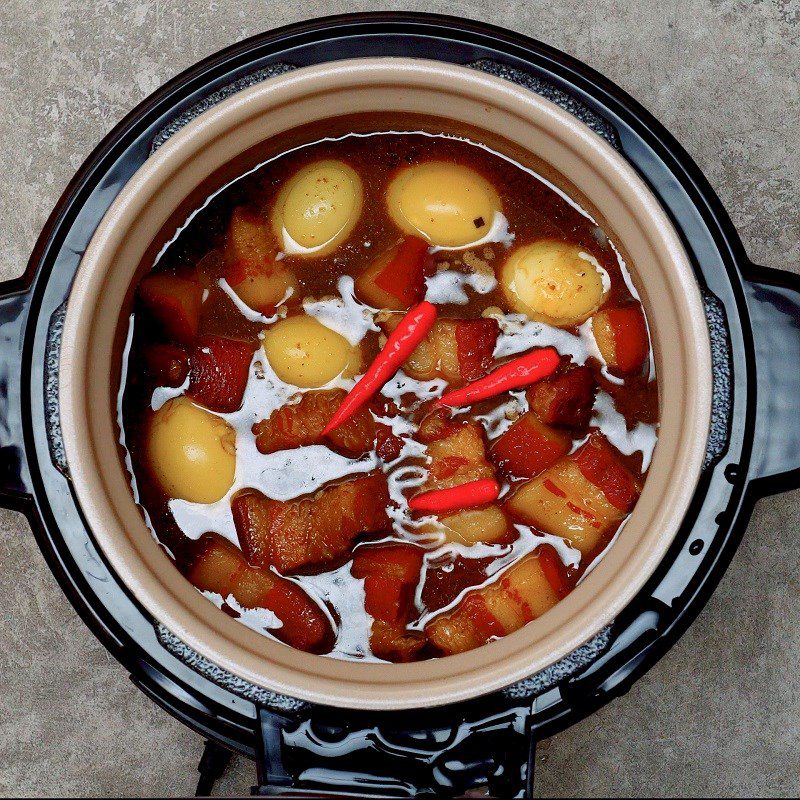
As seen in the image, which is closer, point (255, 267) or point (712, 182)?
point (255, 267)

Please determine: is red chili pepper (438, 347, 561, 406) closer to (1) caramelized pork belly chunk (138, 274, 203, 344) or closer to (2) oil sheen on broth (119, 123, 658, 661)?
(2) oil sheen on broth (119, 123, 658, 661)

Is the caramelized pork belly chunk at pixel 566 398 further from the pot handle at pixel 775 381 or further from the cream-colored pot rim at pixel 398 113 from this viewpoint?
the pot handle at pixel 775 381

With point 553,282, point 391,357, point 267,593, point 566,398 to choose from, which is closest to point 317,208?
point 391,357

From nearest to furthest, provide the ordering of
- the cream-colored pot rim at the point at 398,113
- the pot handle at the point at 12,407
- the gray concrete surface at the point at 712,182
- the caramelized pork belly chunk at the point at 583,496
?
the cream-colored pot rim at the point at 398,113 → the pot handle at the point at 12,407 → the caramelized pork belly chunk at the point at 583,496 → the gray concrete surface at the point at 712,182

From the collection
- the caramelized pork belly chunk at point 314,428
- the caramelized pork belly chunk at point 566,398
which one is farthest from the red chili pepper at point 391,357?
the caramelized pork belly chunk at point 566,398

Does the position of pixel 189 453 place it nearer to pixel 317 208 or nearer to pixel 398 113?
pixel 317 208

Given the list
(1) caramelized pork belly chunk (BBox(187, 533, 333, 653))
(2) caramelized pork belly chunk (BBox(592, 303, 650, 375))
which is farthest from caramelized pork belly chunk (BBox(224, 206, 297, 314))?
(2) caramelized pork belly chunk (BBox(592, 303, 650, 375))
